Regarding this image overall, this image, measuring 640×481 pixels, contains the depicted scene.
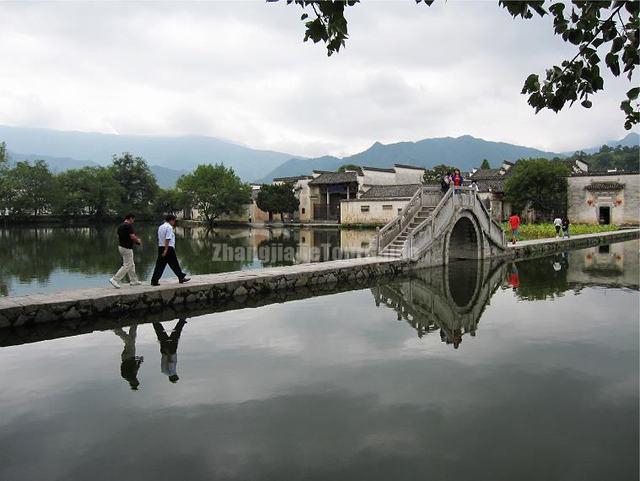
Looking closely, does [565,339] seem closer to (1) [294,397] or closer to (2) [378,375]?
(2) [378,375]

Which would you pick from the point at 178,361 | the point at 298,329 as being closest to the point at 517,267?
the point at 298,329

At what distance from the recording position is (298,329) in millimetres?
10078

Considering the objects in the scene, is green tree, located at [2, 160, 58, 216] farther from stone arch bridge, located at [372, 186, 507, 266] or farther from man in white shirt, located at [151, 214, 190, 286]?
man in white shirt, located at [151, 214, 190, 286]

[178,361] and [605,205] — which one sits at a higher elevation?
[605,205]

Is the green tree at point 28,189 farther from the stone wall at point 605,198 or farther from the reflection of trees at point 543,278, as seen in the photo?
the stone wall at point 605,198

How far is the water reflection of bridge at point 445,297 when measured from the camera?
34.3 ft

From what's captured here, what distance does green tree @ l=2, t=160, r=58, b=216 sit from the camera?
52062mm

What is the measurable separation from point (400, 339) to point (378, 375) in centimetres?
217

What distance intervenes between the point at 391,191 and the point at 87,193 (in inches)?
1391

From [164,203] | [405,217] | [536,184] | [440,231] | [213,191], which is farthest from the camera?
[164,203]

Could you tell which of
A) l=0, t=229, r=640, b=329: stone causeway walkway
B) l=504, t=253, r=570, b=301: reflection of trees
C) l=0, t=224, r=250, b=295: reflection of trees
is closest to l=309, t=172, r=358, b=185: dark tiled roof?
l=0, t=224, r=250, b=295: reflection of trees

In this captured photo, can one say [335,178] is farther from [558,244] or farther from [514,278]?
[514,278]

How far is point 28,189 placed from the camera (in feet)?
175

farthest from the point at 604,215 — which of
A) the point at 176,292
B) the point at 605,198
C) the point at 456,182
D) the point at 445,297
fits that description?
the point at 176,292
